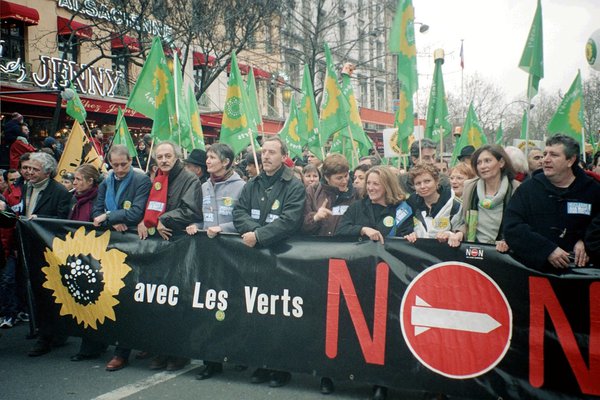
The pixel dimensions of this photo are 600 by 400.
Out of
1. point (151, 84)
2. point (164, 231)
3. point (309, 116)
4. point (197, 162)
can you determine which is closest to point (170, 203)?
point (164, 231)

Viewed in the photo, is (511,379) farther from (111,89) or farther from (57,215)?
(111,89)

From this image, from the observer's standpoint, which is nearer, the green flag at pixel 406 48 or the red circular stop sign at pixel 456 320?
the red circular stop sign at pixel 456 320

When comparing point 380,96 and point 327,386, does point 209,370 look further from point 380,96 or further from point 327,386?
point 380,96

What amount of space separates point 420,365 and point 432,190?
1.58m

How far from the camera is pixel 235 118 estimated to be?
734 cm

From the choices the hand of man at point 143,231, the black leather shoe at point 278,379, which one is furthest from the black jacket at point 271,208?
the black leather shoe at point 278,379

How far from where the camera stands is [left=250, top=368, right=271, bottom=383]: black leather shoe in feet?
→ 14.3

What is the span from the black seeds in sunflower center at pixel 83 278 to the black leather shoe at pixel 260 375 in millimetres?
1623

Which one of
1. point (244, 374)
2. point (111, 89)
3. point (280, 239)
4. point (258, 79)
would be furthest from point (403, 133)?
point (258, 79)

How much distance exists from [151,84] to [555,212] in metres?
5.54

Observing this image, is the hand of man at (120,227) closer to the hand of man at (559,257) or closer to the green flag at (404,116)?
the hand of man at (559,257)

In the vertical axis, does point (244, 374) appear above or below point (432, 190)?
below

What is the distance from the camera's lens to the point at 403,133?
A: 768 cm

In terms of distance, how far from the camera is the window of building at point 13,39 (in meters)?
18.4
